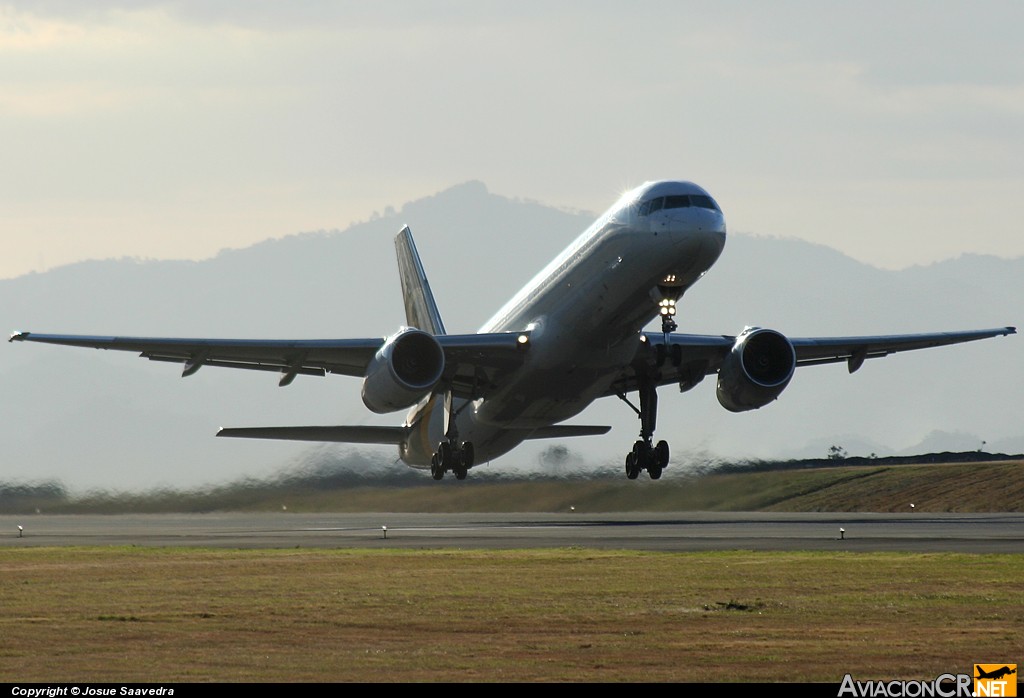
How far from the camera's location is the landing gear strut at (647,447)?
46844mm

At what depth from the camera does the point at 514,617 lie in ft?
95.0

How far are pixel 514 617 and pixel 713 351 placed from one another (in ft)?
65.3

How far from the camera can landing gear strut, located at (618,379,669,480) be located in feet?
154

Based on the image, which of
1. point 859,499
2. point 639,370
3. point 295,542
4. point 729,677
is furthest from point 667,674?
point 859,499

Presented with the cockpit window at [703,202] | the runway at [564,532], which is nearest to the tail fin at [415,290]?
the runway at [564,532]

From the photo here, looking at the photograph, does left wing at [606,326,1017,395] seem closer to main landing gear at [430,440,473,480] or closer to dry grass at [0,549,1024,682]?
main landing gear at [430,440,473,480]

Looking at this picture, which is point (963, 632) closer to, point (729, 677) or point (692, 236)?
point (729, 677)

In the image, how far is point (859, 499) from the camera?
7906 cm

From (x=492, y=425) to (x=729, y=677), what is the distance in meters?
27.5

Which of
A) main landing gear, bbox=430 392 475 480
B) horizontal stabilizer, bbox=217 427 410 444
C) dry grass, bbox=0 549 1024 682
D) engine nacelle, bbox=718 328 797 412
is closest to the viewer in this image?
dry grass, bbox=0 549 1024 682

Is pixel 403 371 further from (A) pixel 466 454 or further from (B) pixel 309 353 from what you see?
(A) pixel 466 454

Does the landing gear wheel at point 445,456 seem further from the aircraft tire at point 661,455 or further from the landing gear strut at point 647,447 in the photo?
the aircraft tire at point 661,455

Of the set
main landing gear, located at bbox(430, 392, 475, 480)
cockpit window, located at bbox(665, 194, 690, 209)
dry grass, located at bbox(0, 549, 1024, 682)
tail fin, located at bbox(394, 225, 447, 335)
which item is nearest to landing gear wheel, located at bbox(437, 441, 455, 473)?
main landing gear, located at bbox(430, 392, 475, 480)

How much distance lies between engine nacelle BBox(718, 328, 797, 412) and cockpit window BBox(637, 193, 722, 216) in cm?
775
